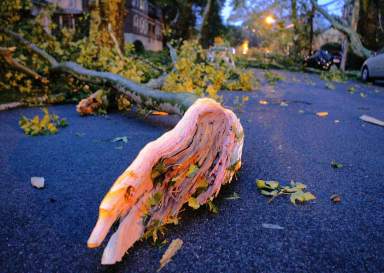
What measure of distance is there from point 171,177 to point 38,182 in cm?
110

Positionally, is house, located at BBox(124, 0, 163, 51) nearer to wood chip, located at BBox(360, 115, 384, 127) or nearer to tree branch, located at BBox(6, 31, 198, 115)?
tree branch, located at BBox(6, 31, 198, 115)

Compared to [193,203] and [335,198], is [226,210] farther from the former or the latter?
[335,198]

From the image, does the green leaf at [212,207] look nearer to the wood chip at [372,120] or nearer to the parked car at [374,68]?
the wood chip at [372,120]

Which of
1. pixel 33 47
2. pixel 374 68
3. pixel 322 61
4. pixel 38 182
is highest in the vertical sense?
pixel 322 61

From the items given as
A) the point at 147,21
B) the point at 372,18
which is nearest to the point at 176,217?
the point at 372,18

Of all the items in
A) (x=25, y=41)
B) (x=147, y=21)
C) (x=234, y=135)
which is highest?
(x=147, y=21)

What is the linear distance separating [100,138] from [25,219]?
70.3 inches

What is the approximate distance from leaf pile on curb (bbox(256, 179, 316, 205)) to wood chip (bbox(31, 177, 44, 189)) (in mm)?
1434

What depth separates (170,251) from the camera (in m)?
1.47

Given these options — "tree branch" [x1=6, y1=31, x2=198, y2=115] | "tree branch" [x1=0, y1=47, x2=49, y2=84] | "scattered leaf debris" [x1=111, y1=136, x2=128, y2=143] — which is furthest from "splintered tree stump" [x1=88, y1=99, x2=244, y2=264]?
"tree branch" [x1=0, y1=47, x2=49, y2=84]

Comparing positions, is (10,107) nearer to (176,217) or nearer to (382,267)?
(176,217)

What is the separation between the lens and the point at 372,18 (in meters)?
15.4

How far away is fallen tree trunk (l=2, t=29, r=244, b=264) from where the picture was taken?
131 centimetres

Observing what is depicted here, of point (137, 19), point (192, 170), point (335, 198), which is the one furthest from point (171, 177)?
point (137, 19)
